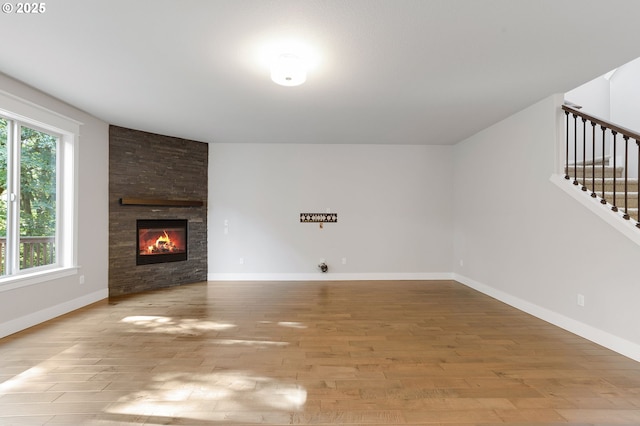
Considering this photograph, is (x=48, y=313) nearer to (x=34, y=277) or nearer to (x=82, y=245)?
(x=34, y=277)

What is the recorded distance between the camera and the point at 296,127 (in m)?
4.91

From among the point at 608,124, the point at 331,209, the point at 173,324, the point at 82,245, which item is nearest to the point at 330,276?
the point at 331,209

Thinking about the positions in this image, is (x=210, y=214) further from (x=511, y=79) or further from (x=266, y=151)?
(x=511, y=79)

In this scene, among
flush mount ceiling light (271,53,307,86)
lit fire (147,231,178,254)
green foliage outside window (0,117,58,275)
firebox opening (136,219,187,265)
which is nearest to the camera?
flush mount ceiling light (271,53,307,86)

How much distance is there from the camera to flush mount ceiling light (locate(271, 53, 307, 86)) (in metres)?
2.63

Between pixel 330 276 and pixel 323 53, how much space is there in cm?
432

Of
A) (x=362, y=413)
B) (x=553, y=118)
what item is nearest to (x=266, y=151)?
(x=553, y=118)

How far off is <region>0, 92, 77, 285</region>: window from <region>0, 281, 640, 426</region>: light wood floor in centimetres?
81

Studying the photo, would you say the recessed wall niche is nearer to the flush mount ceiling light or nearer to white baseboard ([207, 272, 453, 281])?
white baseboard ([207, 272, 453, 281])

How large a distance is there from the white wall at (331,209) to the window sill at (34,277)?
2351 millimetres

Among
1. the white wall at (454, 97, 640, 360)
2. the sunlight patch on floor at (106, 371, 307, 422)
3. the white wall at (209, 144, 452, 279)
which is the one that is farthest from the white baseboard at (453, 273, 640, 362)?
the sunlight patch on floor at (106, 371, 307, 422)

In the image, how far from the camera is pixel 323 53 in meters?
2.65

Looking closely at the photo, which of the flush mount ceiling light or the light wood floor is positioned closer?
the light wood floor

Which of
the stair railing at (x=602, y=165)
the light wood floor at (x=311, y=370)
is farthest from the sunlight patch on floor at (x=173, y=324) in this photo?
the stair railing at (x=602, y=165)
